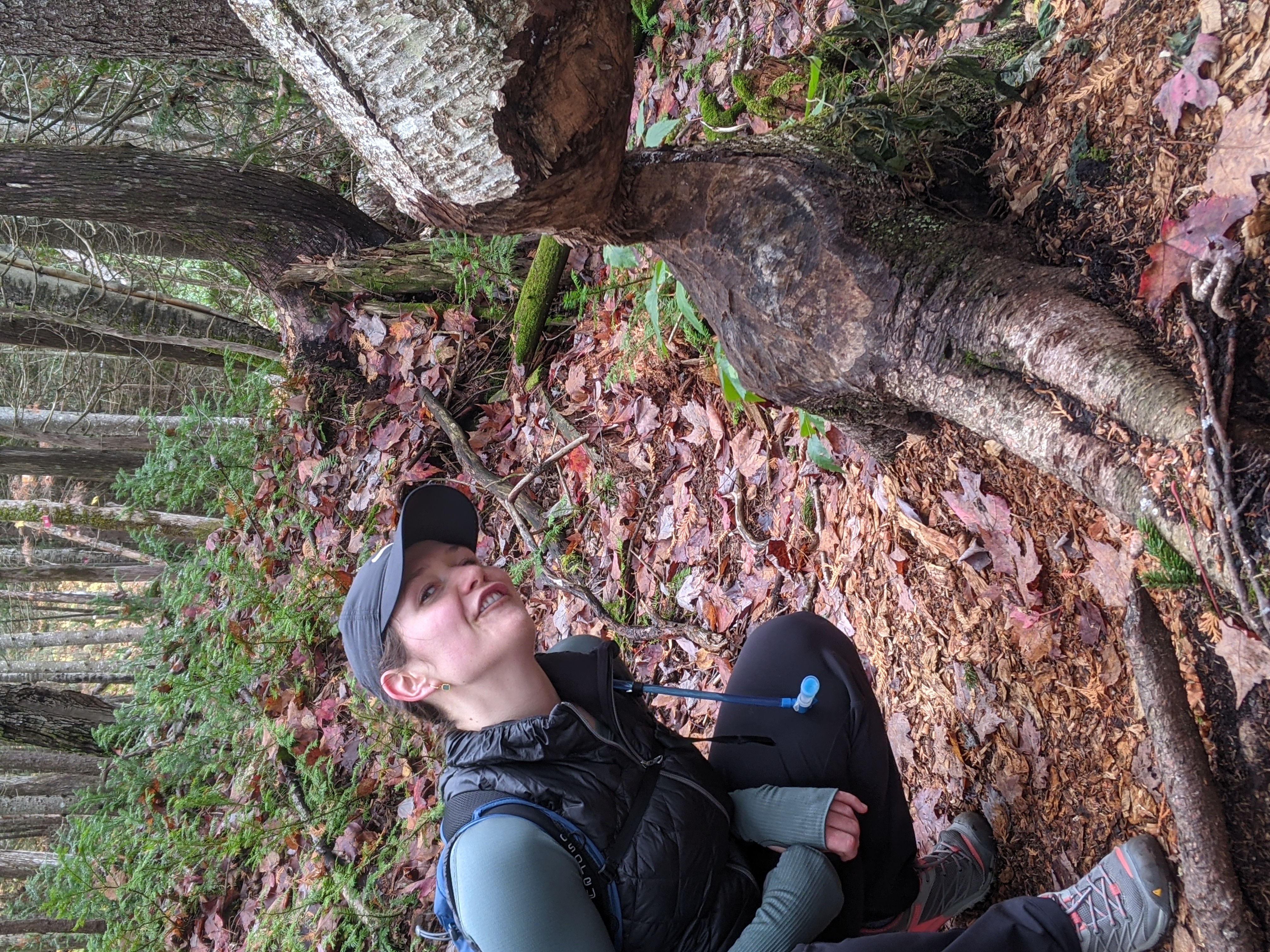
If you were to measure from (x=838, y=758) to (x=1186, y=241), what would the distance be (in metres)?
1.51

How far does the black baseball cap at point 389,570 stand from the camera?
223 centimetres

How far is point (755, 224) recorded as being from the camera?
207 cm

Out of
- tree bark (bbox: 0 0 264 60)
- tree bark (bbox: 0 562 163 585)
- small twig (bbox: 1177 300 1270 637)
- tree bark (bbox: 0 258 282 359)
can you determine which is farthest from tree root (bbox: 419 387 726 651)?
tree bark (bbox: 0 562 163 585)

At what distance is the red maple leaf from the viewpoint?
1.50 metres

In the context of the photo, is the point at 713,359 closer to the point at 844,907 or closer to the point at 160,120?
the point at 844,907

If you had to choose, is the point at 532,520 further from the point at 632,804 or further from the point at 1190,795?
the point at 1190,795

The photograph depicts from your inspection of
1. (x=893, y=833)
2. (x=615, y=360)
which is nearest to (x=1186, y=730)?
(x=893, y=833)

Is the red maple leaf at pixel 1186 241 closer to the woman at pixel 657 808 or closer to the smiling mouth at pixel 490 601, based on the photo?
the woman at pixel 657 808

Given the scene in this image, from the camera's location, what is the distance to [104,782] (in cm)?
679

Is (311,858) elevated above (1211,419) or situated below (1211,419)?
below

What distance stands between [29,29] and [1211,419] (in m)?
5.74

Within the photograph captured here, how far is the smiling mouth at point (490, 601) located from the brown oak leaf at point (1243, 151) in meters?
1.84

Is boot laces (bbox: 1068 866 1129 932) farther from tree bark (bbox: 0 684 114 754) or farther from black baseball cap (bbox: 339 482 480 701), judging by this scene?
tree bark (bbox: 0 684 114 754)

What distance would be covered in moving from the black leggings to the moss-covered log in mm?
3243
